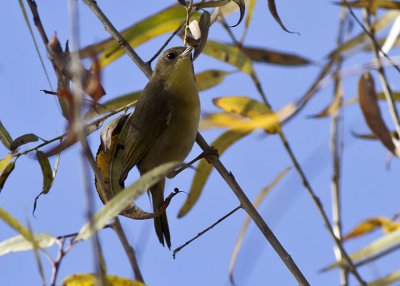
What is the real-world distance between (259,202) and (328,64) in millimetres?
660

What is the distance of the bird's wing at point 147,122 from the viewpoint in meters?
2.77

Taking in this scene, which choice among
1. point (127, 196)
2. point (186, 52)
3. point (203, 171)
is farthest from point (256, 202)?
point (127, 196)

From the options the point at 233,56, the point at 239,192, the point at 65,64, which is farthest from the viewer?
the point at 233,56

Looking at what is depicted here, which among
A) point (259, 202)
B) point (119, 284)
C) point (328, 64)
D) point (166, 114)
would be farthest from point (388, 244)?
point (166, 114)

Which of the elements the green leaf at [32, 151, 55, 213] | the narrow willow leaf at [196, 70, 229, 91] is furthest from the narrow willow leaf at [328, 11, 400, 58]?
the green leaf at [32, 151, 55, 213]

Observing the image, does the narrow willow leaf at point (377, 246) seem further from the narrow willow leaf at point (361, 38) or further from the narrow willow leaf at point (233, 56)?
the narrow willow leaf at point (233, 56)

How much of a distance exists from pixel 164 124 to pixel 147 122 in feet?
0.32

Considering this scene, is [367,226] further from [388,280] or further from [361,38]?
[388,280]

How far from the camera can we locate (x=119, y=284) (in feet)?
4.82

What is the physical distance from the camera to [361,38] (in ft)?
8.35

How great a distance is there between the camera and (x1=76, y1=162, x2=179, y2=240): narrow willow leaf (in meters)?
1.30

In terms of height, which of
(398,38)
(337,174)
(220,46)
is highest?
(220,46)

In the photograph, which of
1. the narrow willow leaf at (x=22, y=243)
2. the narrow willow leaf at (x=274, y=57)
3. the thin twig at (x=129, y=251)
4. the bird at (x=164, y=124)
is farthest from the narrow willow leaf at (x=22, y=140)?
the thin twig at (x=129, y=251)

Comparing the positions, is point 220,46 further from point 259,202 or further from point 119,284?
point 119,284
